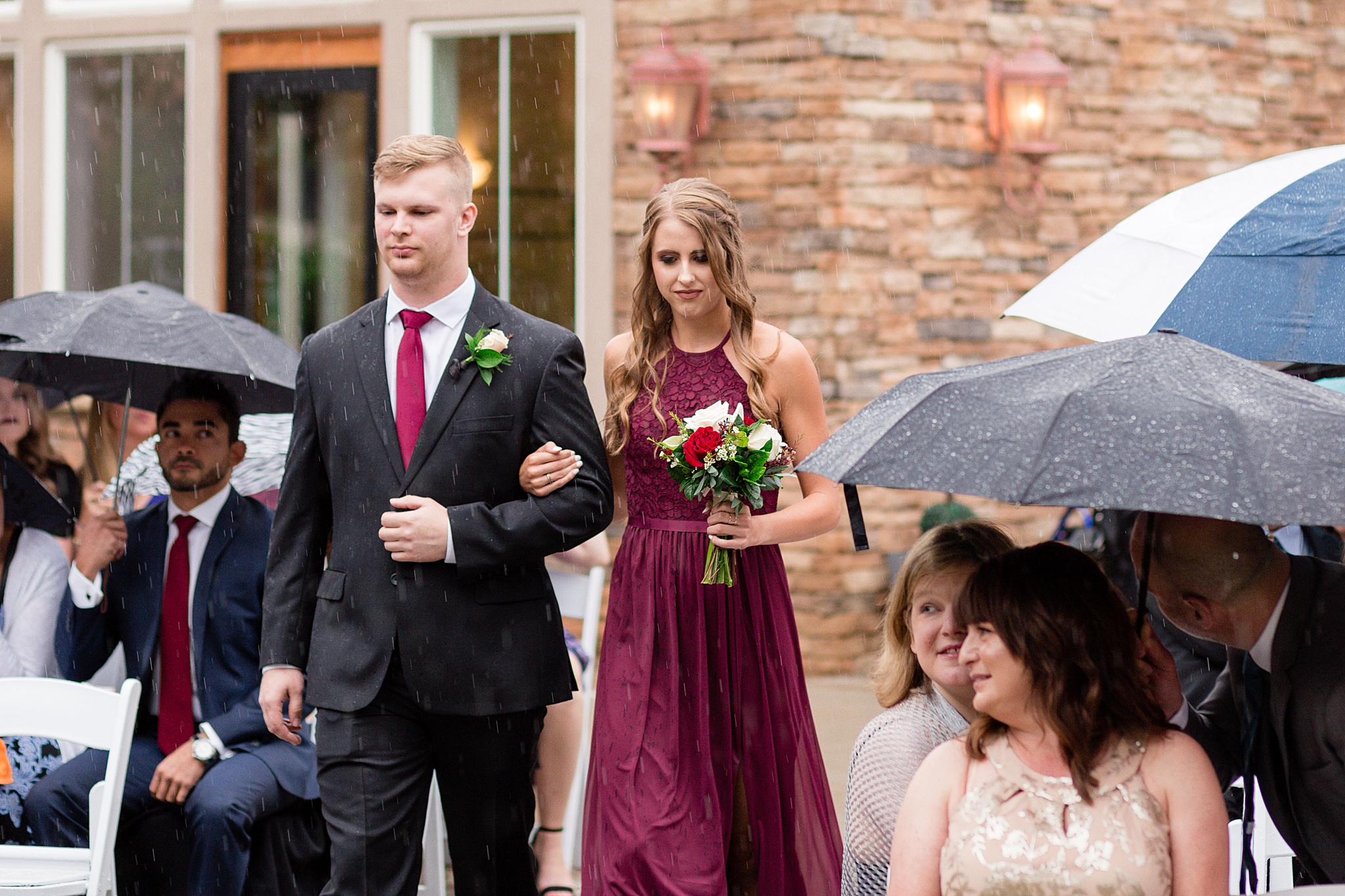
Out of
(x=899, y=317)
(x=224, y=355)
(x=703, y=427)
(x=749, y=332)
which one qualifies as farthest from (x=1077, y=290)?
(x=899, y=317)

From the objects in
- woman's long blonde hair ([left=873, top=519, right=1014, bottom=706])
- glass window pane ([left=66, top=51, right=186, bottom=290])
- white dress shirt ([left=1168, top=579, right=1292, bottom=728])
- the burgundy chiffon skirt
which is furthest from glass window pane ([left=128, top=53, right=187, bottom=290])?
white dress shirt ([left=1168, top=579, right=1292, bottom=728])

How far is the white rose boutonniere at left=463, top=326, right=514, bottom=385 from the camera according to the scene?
11.6 feet

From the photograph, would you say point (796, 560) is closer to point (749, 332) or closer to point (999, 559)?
point (749, 332)

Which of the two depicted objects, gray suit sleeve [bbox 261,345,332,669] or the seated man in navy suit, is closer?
gray suit sleeve [bbox 261,345,332,669]

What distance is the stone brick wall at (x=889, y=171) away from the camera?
8.79 m

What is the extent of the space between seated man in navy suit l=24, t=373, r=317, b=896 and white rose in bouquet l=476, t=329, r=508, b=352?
148 centimetres

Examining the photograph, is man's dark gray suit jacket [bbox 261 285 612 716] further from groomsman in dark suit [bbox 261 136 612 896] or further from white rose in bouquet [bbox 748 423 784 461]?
white rose in bouquet [bbox 748 423 784 461]

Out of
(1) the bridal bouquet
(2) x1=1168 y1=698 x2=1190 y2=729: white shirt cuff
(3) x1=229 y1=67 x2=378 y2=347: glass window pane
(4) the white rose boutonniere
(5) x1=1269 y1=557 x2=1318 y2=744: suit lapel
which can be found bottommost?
(2) x1=1168 y1=698 x2=1190 y2=729: white shirt cuff

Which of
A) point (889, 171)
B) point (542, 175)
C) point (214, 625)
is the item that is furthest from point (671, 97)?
point (214, 625)

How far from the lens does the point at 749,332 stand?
4.09 m

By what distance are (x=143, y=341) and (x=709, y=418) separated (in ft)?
6.15

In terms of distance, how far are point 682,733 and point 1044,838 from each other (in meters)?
1.50

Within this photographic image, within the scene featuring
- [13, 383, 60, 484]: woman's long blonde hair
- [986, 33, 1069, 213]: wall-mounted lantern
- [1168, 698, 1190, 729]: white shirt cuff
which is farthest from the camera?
[986, 33, 1069, 213]: wall-mounted lantern

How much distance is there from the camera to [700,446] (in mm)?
3674
